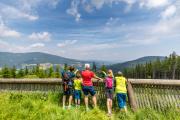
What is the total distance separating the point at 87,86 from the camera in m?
13.4

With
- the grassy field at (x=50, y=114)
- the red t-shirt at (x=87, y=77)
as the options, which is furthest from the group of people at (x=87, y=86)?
the grassy field at (x=50, y=114)

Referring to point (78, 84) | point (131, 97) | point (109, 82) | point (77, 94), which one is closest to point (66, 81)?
point (78, 84)

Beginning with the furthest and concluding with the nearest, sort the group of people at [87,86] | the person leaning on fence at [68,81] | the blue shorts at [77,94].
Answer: the person leaning on fence at [68,81]
the blue shorts at [77,94]
the group of people at [87,86]

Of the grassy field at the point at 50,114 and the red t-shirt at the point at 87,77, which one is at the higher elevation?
the red t-shirt at the point at 87,77

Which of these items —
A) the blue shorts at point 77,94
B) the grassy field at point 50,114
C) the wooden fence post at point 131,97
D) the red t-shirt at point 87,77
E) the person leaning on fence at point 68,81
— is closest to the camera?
the grassy field at point 50,114

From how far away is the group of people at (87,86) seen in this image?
42.9 feet

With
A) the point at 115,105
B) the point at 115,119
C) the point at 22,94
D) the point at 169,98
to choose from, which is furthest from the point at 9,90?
the point at 169,98

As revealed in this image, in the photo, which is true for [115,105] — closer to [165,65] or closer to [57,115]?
[57,115]

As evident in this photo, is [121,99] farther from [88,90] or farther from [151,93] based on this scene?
[88,90]

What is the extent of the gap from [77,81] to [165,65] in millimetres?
119855

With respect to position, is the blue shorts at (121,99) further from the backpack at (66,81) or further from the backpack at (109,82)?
the backpack at (66,81)

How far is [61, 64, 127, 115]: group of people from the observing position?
1306 cm

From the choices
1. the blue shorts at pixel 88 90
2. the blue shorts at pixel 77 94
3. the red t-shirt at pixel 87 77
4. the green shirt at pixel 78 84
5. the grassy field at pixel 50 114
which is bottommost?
the grassy field at pixel 50 114

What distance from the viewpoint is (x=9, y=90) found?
16547 millimetres
